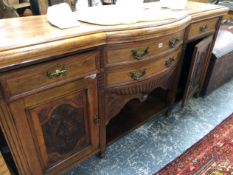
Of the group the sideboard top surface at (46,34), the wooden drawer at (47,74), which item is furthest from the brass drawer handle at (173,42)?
the wooden drawer at (47,74)

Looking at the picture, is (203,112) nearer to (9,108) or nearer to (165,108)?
(165,108)

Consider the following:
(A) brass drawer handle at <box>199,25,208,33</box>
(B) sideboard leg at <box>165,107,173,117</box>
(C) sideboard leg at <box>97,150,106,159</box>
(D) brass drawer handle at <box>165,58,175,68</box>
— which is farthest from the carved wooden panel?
(A) brass drawer handle at <box>199,25,208,33</box>

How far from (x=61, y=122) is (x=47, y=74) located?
0.26m

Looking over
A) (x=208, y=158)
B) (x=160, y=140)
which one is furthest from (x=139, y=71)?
(x=208, y=158)

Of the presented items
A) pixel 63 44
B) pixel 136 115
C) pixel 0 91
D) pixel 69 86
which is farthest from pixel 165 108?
pixel 0 91

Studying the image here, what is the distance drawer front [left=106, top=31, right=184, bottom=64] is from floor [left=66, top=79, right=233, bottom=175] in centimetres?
66

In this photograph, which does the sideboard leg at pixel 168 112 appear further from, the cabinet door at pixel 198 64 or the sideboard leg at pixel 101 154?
the sideboard leg at pixel 101 154

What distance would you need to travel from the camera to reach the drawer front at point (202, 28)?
4.19 ft

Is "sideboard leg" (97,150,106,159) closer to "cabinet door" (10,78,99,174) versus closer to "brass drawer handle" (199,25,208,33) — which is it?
"cabinet door" (10,78,99,174)

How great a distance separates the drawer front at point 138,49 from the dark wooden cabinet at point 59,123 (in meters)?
0.15

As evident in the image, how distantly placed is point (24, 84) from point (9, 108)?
10 cm

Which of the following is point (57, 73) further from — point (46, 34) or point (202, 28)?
point (202, 28)

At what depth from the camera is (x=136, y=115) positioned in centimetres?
146

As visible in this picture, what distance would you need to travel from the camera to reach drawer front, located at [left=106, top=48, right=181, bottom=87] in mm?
949
